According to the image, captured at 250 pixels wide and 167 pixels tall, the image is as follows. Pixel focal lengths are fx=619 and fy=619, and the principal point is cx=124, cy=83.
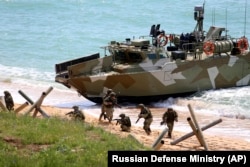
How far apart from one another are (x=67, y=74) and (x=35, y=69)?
10.3 metres

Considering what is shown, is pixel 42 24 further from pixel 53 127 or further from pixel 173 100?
pixel 53 127

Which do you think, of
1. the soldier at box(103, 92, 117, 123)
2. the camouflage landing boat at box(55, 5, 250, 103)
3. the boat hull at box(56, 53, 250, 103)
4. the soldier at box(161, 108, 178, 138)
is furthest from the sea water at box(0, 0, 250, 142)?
the soldier at box(161, 108, 178, 138)

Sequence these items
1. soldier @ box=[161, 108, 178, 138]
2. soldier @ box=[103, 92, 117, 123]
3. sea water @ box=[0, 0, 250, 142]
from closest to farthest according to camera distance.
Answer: soldier @ box=[161, 108, 178, 138], soldier @ box=[103, 92, 117, 123], sea water @ box=[0, 0, 250, 142]

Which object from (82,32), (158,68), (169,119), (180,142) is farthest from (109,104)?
(82,32)

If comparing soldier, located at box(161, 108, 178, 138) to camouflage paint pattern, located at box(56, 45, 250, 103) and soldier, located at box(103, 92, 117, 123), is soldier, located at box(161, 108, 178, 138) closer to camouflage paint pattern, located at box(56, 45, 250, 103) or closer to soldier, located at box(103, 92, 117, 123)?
soldier, located at box(103, 92, 117, 123)

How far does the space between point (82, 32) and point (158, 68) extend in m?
23.0

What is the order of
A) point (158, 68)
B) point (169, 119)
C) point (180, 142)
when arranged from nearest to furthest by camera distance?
point (180, 142) < point (169, 119) < point (158, 68)

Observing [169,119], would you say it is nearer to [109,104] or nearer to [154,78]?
[109,104]

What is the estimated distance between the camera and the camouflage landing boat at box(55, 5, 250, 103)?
72.6ft

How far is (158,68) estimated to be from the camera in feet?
75.0

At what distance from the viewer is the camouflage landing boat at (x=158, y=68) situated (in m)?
22.1

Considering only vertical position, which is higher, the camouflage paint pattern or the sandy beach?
the camouflage paint pattern

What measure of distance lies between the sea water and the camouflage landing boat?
62 cm

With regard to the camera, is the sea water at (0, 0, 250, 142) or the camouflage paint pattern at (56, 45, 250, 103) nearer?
the camouflage paint pattern at (56, 45, 250, 103)
